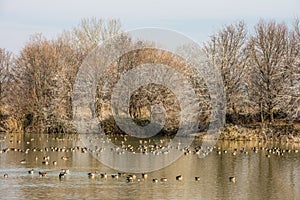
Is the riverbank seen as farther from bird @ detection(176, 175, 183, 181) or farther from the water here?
bird @ detection(176, 175, 183, 181)

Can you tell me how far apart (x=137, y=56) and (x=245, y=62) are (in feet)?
37.7

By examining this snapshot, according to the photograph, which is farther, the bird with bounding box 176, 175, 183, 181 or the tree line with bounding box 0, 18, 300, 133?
the tree line with bounding box 0, 18, 300, 133

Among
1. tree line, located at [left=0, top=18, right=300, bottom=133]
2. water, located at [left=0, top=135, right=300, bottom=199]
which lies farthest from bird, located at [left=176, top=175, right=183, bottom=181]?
tree line, located at [left=0, top=18, right=300, bottom=133]

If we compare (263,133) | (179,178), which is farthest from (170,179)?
(263,133)

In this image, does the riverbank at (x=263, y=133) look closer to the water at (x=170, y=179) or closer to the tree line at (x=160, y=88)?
the tree line at (x=160, y=88)

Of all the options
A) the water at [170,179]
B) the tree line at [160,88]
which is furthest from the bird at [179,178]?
the tree line at [160,88]

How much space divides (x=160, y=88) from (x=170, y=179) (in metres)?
31.7

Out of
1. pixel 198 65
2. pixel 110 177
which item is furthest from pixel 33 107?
pixel 110 177

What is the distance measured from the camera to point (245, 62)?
57.1m

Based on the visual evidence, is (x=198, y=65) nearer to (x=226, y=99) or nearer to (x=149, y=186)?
(x=226, y=99)

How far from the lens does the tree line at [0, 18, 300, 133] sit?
54.8m

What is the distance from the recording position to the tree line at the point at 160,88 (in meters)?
54.8

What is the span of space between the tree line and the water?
14.6m

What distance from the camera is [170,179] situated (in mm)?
28688
